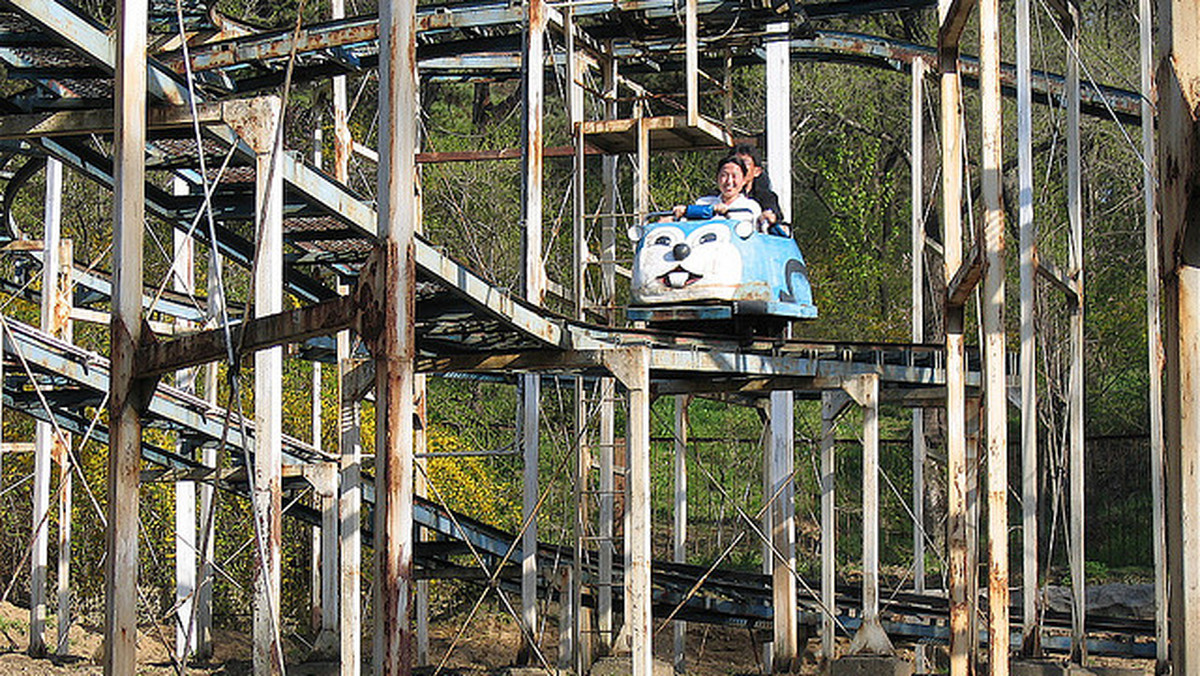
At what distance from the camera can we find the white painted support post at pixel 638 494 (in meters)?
14.3

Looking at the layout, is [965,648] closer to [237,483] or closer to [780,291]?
[780,291]

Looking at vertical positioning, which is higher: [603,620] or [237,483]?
[237,483]

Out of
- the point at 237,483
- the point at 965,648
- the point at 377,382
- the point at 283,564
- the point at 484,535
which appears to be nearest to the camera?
the point at 377,382

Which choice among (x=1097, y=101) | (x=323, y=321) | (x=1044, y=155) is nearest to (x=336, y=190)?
(x=323, y=321)

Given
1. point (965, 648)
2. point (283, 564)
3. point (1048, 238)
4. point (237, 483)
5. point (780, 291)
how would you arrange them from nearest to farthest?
point (965, 648)
point (780, 291)
point (237, 483)
point (283, 564)
point (1048, 238)

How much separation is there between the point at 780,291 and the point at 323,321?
23.2ft

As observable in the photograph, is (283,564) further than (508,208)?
No

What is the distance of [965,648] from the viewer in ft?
39.9

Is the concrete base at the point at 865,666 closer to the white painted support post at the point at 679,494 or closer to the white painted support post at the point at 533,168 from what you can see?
the white painted support post at the point at 533,168

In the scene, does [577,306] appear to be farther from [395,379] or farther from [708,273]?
[395,379]

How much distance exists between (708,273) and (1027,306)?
3.59 meters

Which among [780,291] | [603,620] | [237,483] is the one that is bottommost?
[603,620]

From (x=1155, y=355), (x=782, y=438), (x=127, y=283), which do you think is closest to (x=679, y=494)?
(x=782, y=438)

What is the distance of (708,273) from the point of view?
15391 mm
